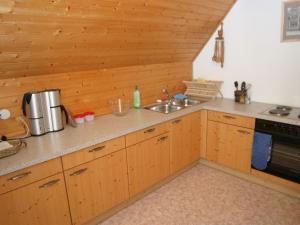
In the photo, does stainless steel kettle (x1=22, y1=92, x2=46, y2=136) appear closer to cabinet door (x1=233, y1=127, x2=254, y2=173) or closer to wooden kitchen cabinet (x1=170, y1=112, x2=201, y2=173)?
wooden kitchen cabinet (x1=170, y1=112, x2=201, y2=173)

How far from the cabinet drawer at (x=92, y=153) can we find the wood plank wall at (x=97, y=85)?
2.04 ft

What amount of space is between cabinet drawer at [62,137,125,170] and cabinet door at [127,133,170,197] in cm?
16

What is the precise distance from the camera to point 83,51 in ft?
7.00

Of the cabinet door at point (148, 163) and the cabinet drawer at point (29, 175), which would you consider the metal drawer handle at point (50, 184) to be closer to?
the cabinet drawer at point (29, 175)

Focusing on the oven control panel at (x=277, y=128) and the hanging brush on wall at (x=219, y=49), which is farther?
the hanging brush on wall at (x=219, y=49)

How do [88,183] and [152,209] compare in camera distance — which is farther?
[152,209]

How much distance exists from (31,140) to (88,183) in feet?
1.95

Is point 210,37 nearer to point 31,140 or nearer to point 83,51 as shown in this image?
point 83,51

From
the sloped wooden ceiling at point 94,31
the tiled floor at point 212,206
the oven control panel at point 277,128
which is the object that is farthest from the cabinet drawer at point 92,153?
the oven control panel at point 277,128

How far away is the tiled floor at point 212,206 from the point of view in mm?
2205

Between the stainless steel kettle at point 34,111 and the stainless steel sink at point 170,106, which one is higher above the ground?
the stainless steel kettle at point 34,111

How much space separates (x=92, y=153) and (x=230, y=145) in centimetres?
166

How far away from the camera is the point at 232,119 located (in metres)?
2.72

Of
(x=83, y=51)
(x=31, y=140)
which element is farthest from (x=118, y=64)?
(x=31, y=140)
